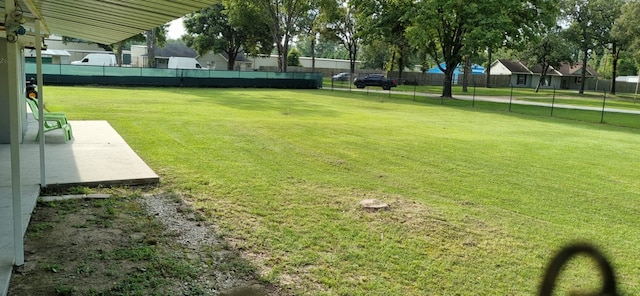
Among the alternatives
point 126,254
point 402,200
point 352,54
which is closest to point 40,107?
point 126,254

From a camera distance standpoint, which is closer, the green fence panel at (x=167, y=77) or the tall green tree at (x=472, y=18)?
the tall green tree at (x=472, y=18)

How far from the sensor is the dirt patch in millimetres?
3574

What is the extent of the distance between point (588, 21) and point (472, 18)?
30.0 metres

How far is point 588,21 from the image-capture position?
50.2 metres

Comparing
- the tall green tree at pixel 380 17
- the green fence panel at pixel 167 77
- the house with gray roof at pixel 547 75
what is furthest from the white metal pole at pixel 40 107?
the house with gray roof at pixel 547 75

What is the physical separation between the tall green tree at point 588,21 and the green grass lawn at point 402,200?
43.9 m

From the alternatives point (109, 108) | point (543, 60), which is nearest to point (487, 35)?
point (109, 108)

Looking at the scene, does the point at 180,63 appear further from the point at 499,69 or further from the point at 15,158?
the point at 15,158

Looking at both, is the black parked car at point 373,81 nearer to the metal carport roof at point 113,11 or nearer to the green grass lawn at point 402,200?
the green grass lawn at point 402,200

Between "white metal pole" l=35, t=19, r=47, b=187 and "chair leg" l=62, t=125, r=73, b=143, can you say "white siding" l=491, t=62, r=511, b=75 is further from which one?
"white metal pole" l=35, t=19, r=47, b=187

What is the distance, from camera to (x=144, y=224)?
4.95 meters

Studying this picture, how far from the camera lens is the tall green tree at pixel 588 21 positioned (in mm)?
49438

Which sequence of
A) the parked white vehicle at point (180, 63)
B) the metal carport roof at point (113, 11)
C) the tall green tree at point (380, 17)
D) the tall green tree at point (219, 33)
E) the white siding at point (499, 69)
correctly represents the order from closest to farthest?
the metal carport roof at point (113, 11) → the tall green tree at point (380, 17) → the parked white vehicle at point (180, 63) → the tall green tree at point (219, 33) → the white siding at point (499, 69)

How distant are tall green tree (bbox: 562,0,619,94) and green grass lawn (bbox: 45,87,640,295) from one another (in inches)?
1729
